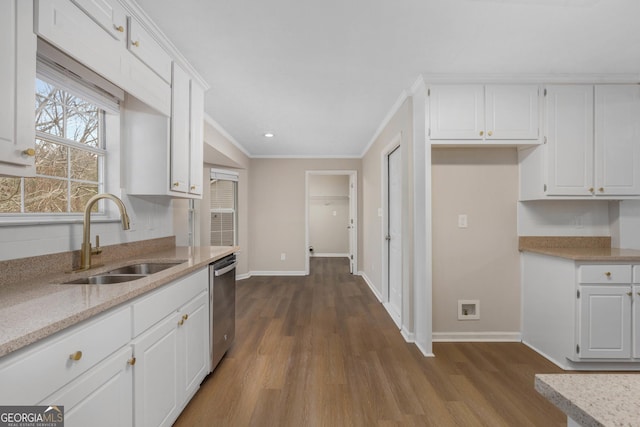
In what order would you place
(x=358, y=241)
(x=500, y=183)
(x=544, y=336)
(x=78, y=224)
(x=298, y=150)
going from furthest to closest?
1. (x=358, y=241)
2. (x=298, y=150)
3. (x=500, y=183)
4. (x=544, y=336)
5. (x=78, y=224)

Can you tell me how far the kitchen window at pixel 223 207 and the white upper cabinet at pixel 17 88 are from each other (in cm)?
388

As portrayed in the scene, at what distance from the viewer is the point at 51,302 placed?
106cm

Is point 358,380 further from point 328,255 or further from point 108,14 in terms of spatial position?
point 328,255

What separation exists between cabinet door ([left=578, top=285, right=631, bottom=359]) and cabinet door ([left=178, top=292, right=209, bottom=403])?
2.86 m

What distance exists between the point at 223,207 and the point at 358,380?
3.96m

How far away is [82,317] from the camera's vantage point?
96 centimetres

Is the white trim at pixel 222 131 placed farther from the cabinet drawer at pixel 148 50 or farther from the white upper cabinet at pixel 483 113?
the white upper cabinet at pixel 483 113

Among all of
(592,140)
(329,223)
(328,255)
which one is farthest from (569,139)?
(328,255)

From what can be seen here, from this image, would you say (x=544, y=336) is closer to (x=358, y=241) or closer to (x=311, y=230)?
(x=358, y=241)

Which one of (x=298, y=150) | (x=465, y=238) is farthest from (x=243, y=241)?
(x=465, y=238)

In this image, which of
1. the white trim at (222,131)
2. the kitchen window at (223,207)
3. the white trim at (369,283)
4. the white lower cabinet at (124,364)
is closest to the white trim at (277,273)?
the kitchen window at (223,207)

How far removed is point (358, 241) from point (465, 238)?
3.02 meters

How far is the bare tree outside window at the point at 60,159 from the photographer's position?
149 cm

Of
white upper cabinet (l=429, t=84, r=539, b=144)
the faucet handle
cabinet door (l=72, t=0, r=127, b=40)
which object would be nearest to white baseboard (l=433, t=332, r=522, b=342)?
white upper cabinet (l=429, t=84, r=539, b=144)
